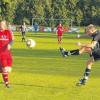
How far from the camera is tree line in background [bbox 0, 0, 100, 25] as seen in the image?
110m

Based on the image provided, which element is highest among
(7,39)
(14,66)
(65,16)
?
(7,39)

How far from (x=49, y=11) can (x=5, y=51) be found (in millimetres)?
98005

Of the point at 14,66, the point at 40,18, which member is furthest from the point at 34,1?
the point at 14,66

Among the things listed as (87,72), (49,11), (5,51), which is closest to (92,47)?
(87,72)

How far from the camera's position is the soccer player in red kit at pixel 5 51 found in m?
16.6

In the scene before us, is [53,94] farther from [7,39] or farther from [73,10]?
[73,10]

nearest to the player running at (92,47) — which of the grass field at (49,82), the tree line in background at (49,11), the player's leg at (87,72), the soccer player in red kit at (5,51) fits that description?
the player's leg at (87,72)

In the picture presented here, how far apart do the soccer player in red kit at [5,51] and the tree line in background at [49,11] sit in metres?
88.5

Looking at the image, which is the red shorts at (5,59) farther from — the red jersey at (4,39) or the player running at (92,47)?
the player running at (92,47)

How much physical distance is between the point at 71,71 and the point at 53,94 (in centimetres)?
707

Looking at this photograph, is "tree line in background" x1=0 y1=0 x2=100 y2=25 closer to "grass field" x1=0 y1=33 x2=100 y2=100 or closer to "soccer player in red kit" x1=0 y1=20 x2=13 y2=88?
"grass field" x1=0 y1=33 x2=100 y2=100

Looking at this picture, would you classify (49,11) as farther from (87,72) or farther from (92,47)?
(92,47)

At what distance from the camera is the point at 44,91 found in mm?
16109

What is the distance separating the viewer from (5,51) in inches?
659
